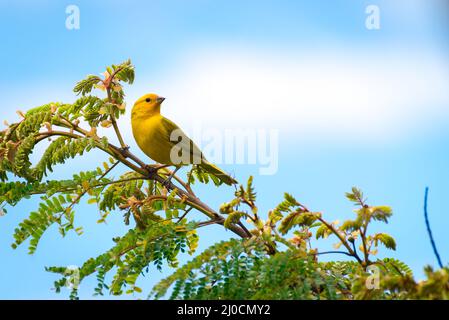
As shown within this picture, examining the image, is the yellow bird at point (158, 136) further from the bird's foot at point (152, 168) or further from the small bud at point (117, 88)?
the small bud at point (117, 88)

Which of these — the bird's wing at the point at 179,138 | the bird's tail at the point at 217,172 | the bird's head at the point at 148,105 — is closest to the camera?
the bird's tail at the point at 217,172

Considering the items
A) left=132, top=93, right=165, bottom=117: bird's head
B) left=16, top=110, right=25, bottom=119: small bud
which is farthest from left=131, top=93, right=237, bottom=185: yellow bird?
left=16, top=110, right=25, bottom=119: small bud

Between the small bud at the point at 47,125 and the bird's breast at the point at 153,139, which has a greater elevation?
the bird's breast at the point at 153,139

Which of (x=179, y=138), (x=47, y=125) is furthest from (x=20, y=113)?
(x=179, y=138)

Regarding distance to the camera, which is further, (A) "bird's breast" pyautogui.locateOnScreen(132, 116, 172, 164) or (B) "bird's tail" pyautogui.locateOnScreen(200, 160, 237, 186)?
(A) "bird's breast" pyautogui.locateOnScreen(132, 116, 172, 164)

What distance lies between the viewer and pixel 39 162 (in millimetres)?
2701

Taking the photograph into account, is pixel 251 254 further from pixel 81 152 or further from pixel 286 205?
pixel 81 152

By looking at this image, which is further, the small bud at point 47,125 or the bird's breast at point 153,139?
the bird's breast at point 153,139

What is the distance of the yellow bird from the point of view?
3.66 meters

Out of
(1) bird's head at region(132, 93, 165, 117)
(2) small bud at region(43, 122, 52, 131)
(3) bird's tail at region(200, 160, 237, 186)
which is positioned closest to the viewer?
(2) small bud at region(43, 122, 52, 131)

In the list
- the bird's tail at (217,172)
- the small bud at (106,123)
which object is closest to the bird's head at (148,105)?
the bird's tail at (217,172)

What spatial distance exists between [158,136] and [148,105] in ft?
1.20

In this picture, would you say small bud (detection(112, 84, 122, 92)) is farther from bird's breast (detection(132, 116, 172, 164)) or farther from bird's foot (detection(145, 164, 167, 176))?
bird's breast (detection(132, 116, 172, 164))

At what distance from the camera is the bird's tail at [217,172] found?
3122 mm
